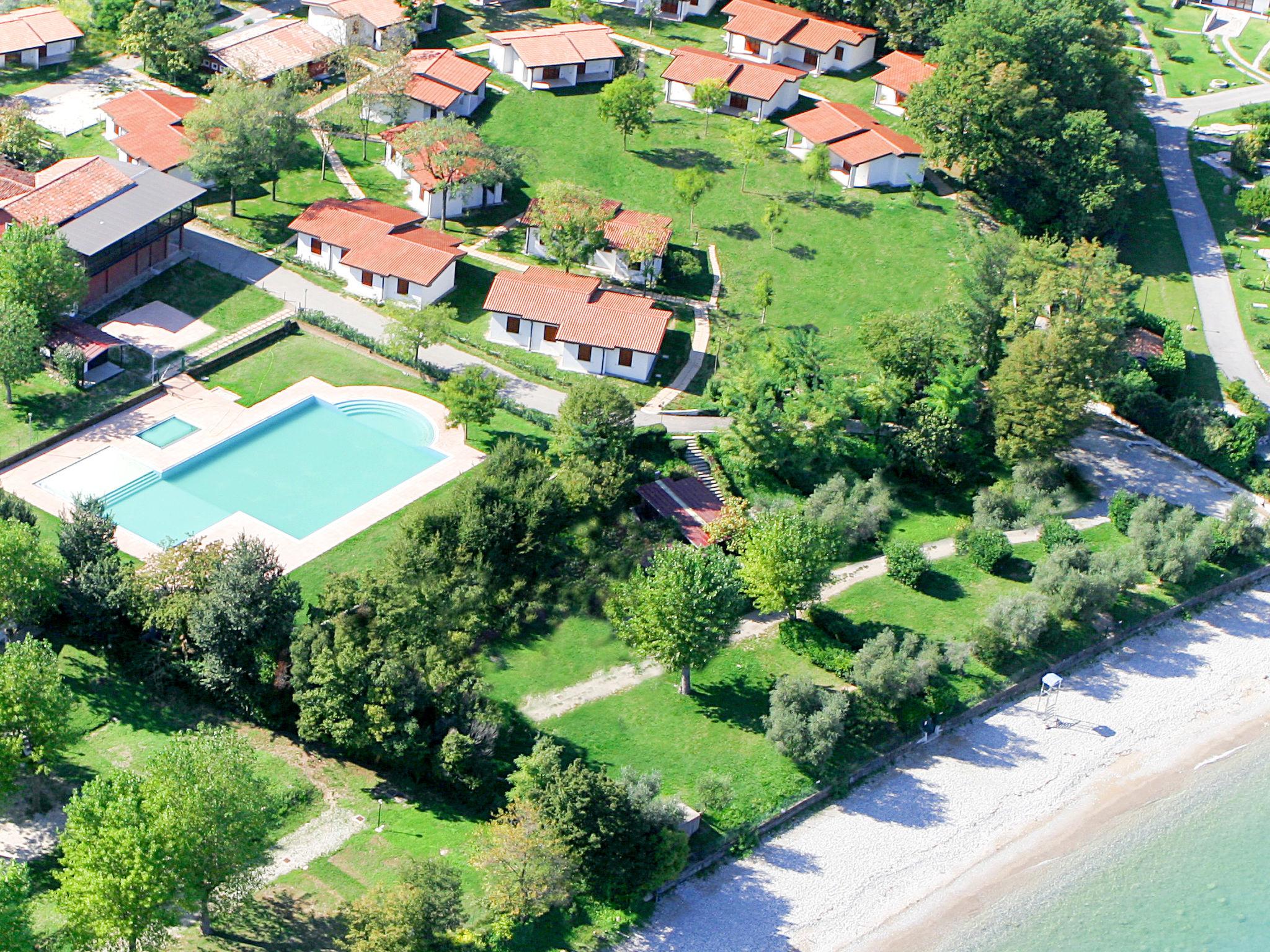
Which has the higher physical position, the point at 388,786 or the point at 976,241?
the point at 976,241

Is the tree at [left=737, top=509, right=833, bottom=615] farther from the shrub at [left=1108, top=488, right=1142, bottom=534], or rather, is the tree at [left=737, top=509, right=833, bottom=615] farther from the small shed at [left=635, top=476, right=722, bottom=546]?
the shrub at [left=1108, top=488, right=1142, bottom=534]

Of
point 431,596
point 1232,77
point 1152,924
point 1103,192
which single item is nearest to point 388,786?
point 431,596

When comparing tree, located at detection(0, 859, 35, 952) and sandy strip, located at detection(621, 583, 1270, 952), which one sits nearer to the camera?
tree, located at detection(0, 859, 35, 952)

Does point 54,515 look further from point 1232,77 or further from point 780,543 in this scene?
point 1232,77

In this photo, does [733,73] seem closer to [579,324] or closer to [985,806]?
[579,324]

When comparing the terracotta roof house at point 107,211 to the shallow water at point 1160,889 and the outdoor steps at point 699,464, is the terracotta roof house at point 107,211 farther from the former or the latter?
the shallow water at point 1160,889

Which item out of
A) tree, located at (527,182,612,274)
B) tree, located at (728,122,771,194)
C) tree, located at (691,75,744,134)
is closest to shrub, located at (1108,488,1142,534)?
tree, located at (527,182,612,274)
